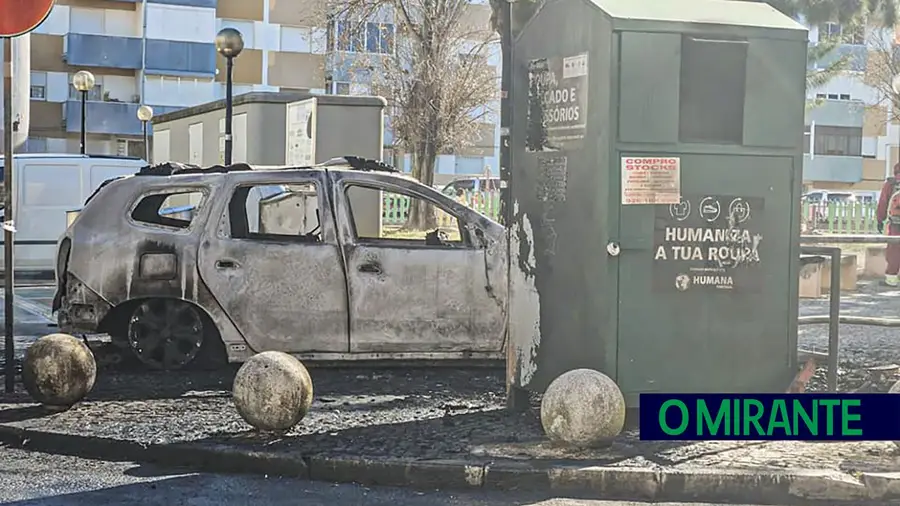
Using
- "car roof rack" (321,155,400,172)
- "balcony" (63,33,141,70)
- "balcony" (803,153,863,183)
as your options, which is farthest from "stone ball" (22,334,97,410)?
"balcony" (803,153,863,183)

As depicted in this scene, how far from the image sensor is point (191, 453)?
665cm

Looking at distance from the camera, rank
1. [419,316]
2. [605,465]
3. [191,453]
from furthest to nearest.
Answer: [419,316] → [191,453] → [605,465]

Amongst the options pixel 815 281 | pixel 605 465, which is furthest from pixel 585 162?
pixel 815 281

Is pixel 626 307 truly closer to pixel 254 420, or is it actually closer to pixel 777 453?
pixel 777 453

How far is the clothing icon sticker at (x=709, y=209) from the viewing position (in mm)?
7211

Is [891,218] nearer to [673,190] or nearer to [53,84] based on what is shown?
[673,190]

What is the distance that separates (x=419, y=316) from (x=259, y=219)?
3.43 m

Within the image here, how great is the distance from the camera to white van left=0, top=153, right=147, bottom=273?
18.5 m

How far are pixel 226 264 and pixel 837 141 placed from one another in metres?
56.2

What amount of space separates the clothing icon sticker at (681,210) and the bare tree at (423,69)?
23144 mm

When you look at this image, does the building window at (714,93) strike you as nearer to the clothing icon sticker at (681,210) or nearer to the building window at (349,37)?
the clothing icon sticker at (681,210)

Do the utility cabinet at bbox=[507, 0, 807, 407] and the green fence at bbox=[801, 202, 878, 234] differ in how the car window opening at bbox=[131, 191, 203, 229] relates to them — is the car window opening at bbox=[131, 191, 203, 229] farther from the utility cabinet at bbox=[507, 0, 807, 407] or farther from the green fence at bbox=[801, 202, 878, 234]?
the green fence at bbox=[801, 202, 878, 234]

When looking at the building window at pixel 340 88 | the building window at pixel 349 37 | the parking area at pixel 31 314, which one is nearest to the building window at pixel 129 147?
the building window at pixel 340 88

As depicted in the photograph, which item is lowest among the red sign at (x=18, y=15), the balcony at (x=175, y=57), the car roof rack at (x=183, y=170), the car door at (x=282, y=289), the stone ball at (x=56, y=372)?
the stone ball at (x=56, y=372)
